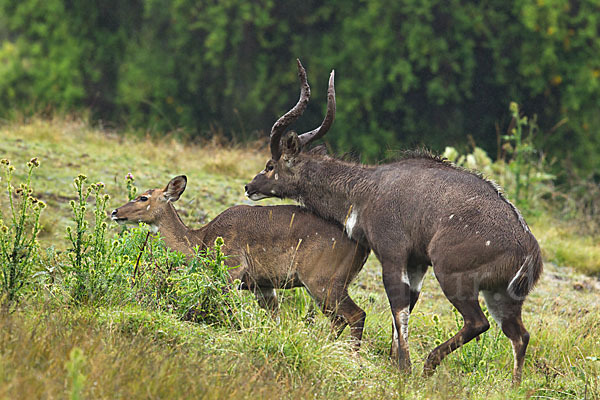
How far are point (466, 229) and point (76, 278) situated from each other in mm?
3177

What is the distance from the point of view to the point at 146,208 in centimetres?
804

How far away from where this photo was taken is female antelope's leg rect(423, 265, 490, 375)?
6609 millimetres

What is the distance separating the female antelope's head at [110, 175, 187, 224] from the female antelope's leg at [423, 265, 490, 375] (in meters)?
2.89

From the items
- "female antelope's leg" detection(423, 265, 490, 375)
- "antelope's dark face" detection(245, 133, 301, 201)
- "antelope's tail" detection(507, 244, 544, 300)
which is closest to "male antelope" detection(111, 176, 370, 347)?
"antelope's dark face" detection(245, 133, 301, 201)

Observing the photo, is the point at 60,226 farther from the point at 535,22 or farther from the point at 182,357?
the point at 535,22

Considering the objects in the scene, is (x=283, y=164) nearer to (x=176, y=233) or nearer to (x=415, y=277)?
(x=176, y=233)

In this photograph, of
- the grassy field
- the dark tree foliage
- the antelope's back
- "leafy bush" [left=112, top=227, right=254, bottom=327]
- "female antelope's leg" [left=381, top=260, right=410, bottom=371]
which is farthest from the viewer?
the dark tree foliage

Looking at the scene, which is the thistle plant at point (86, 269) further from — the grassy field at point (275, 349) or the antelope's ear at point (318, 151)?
the antelope's ear at point (318, 151)

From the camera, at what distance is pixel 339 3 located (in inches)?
854

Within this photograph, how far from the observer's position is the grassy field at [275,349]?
4688 millimetres

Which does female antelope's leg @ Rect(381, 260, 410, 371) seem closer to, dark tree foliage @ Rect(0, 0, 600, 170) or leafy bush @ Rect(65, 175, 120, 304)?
leafy bush @ Rect(65, 175, 120, 304)

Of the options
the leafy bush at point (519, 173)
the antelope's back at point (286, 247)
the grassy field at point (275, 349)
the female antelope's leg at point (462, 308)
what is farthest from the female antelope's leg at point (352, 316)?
the leafy bush at point (519, 173)

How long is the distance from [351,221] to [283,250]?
71 centimetres

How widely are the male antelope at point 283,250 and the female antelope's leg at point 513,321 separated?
120 cm
